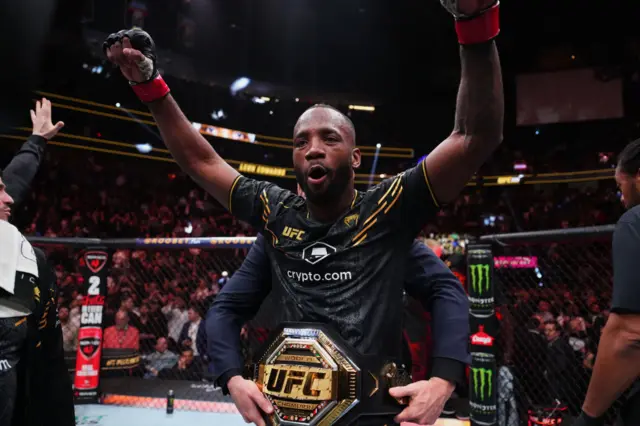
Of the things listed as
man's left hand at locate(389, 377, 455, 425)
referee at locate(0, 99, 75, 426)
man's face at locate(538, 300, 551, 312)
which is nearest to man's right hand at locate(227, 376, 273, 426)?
man's left hand at locate(389, 377, 455, 425)

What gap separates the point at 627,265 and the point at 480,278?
1.35 meters

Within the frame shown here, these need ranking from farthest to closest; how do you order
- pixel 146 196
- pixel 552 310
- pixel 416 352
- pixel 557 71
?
1. pixel 557 71
2. pixel 146 196
3. pixel 552 310
4. pixel 416 352

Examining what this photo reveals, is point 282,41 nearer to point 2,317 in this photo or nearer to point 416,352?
point 416,352

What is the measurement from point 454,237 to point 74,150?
11.5 meters

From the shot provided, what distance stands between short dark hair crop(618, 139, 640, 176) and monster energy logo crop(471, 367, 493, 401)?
4.88 ft

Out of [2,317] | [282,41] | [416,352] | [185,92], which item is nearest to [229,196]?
[2,317]

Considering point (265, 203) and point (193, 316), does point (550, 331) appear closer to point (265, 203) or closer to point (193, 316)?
point (193, 316)

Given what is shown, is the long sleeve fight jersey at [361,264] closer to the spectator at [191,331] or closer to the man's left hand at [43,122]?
the man's left hand at [43,122]

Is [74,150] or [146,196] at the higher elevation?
[74,150]

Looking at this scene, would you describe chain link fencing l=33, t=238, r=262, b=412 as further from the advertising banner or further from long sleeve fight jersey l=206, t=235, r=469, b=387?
long sleeve fight jersey l=206, t=235, r=469, b=387

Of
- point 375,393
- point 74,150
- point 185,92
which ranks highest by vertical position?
point 185,92

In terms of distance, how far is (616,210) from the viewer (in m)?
13.5

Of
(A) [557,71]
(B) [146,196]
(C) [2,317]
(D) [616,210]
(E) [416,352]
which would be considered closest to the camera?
(C) [2,317]

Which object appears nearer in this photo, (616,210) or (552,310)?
(552,310)
